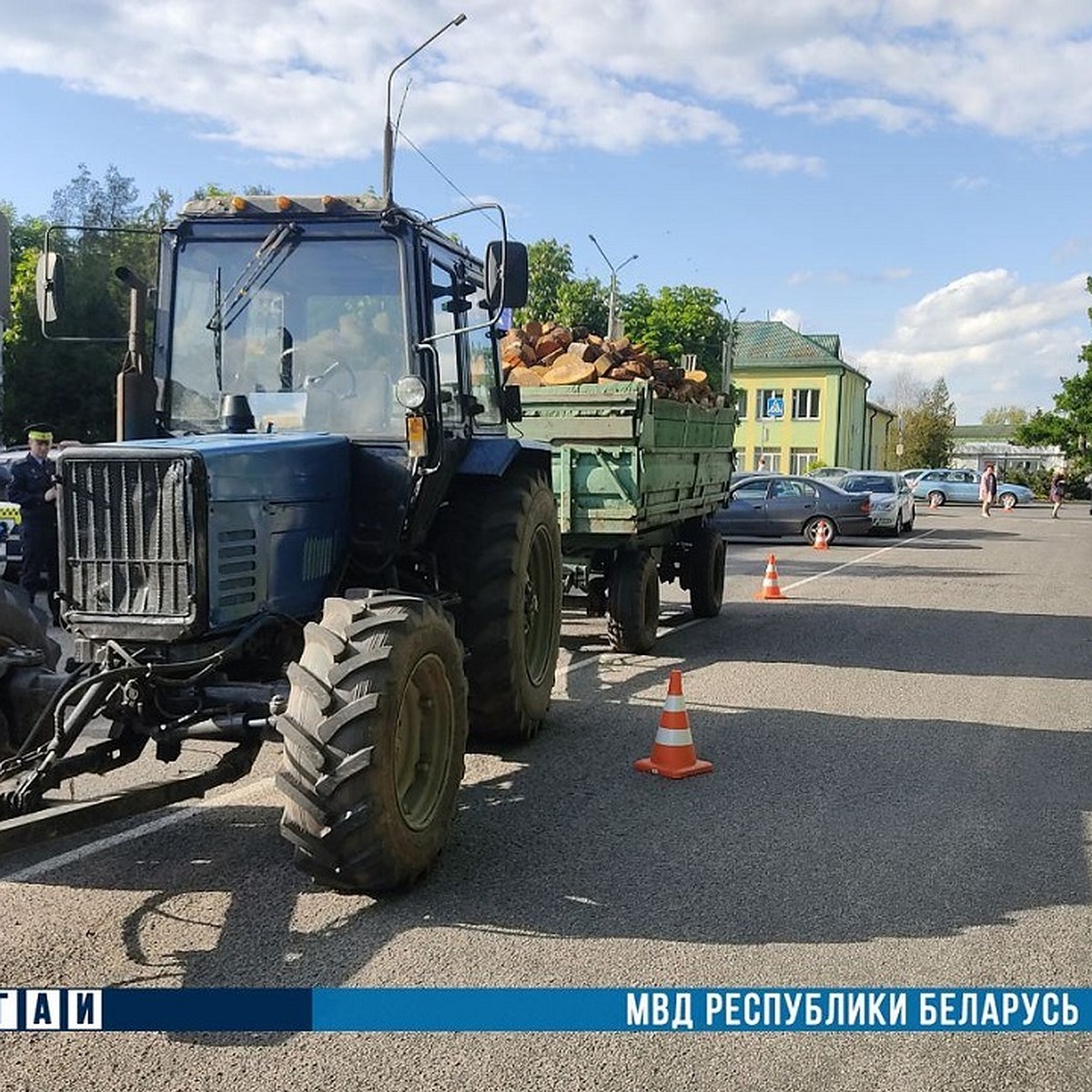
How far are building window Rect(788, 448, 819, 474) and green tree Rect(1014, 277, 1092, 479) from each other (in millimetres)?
12710

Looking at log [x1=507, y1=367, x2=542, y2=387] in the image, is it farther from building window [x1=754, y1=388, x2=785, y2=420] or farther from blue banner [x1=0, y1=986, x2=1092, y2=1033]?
building window [x1=754, y1=388, x2=785, y2=420]

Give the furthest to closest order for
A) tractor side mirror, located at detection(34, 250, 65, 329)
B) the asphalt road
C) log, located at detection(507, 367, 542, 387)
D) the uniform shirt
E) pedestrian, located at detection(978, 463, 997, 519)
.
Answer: pedestrian, located at detection(978, 463, 997, 519), the uniform shirt, log, located at detection(507, 367, 542, 387), tractor side mirror, located at detection(34, 250, 65, 329), the asphalt road

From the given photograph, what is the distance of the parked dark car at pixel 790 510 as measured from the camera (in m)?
25.7

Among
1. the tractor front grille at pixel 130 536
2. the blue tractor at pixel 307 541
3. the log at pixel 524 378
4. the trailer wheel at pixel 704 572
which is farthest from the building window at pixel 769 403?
the tractor front grille at pixel 130 536

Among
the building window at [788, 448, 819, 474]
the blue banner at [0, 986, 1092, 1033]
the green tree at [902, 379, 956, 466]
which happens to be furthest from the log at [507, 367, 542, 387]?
the green tree at [902, 379, 956, 466]

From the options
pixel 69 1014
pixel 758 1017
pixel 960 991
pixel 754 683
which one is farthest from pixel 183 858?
pixel 754 683

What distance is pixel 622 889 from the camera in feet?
16.3

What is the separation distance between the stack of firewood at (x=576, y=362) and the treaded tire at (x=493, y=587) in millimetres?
3819

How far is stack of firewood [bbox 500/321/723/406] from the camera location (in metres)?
11.0

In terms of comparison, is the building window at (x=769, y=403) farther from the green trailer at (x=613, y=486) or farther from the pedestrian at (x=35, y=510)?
the pedestrian at (x=35, y=510)

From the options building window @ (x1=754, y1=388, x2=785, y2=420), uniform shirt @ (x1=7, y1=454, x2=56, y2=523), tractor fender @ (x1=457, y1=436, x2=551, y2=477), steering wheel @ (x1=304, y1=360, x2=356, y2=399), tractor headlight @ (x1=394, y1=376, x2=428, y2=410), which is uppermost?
building window @ (x1=754, y1=388, x2=785, y2=420)

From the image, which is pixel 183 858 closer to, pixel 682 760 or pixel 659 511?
pixel 682 760

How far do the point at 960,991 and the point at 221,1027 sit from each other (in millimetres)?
2413

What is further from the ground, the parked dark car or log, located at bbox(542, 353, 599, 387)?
log, located at bbox(542, 353, 599, 387)
